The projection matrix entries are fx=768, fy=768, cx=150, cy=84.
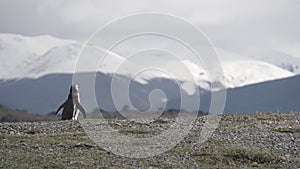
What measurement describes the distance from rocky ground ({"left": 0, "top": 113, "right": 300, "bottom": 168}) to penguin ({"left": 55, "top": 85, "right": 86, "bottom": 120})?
265 inches

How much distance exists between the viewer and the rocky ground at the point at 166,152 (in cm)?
2155

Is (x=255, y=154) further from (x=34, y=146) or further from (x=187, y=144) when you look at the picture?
(x=34, y=146)

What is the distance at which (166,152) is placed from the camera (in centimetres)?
2309

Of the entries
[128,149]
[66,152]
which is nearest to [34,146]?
[66,152]

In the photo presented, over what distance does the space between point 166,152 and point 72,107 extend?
14627 millimetres

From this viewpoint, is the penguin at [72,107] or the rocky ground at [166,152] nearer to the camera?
the rocky ground at [166,152]

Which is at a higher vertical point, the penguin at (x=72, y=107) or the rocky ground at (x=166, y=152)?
the rocky ground at (x=166, y=152)

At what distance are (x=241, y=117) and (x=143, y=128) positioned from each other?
5.00m

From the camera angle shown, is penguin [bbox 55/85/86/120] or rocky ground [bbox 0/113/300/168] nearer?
rocky ground [bbox 0/113/300/168]

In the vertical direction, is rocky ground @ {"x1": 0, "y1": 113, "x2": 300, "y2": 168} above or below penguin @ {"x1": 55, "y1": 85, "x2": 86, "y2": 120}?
above

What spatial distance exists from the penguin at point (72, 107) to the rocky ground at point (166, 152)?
672 cm

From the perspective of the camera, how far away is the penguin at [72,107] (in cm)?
3666

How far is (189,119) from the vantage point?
1207 inches

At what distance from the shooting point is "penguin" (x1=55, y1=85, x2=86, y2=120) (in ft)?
120
